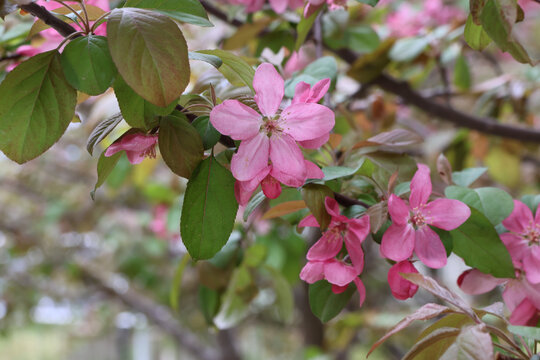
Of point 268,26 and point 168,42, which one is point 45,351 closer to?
point 268,26

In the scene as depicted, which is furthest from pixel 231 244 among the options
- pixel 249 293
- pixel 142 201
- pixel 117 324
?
pixel 117 324

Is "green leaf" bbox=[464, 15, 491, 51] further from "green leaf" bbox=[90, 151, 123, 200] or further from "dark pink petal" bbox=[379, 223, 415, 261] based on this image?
"green leaf" bbox=[90, 151, 123, 200]

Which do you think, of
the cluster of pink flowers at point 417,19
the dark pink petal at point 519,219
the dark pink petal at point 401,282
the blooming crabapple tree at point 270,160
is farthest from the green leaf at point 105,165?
the cluster of pink flowers at point 417,19

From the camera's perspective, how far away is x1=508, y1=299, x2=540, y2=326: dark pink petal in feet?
1.26

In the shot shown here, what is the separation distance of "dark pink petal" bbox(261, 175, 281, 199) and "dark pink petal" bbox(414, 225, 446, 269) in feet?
0.34

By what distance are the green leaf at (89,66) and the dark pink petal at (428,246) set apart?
9.0 inches

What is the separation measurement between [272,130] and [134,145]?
0.09 m

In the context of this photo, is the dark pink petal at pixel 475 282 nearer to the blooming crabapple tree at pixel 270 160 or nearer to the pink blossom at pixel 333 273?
the blooming crabapple tree at pixel 270 160

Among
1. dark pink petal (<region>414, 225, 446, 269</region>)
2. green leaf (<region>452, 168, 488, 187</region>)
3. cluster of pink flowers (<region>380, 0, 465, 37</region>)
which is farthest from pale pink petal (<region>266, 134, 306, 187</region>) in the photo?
cluster of pink flowers (<region>380, 0, 465, 37</region>)

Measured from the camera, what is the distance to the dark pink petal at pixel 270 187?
319 millimetres

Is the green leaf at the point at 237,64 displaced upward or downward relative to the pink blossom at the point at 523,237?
upward

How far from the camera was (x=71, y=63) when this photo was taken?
29 cm

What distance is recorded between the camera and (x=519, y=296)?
39cm

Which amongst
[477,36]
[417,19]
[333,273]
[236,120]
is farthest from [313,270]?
[417,19]
